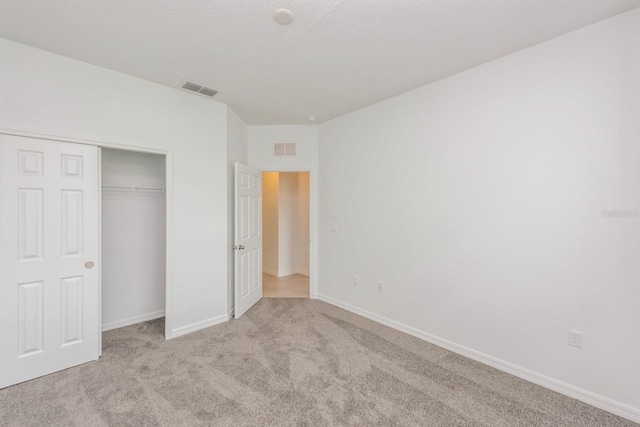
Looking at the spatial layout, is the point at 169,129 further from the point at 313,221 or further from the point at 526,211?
the point at 526,211

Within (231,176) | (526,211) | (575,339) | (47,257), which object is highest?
(231,176)

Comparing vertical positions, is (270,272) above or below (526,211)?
below

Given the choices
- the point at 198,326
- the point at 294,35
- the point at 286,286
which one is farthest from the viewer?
the point at 286,286

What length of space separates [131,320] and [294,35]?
360 cm

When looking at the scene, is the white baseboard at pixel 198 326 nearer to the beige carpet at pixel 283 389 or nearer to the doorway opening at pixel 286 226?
the beige carpet at pixel 283 389

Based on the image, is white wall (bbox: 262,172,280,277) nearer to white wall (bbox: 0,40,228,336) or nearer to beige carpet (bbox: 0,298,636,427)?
Result: white wall (bbox: 0,40,228,336)

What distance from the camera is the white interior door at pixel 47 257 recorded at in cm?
219

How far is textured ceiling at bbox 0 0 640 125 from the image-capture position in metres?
A: 1.82

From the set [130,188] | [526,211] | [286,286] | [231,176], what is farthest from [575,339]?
[130,188]

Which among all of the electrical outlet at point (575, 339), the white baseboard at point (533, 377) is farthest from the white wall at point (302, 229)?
the electrical outlet at point (575, 339)

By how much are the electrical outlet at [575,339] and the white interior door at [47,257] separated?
4026 millimetres

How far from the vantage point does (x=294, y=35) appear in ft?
6.88

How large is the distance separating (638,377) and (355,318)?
2.42 metres

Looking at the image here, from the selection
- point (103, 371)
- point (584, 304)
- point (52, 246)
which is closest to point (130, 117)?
point (52, 246)
